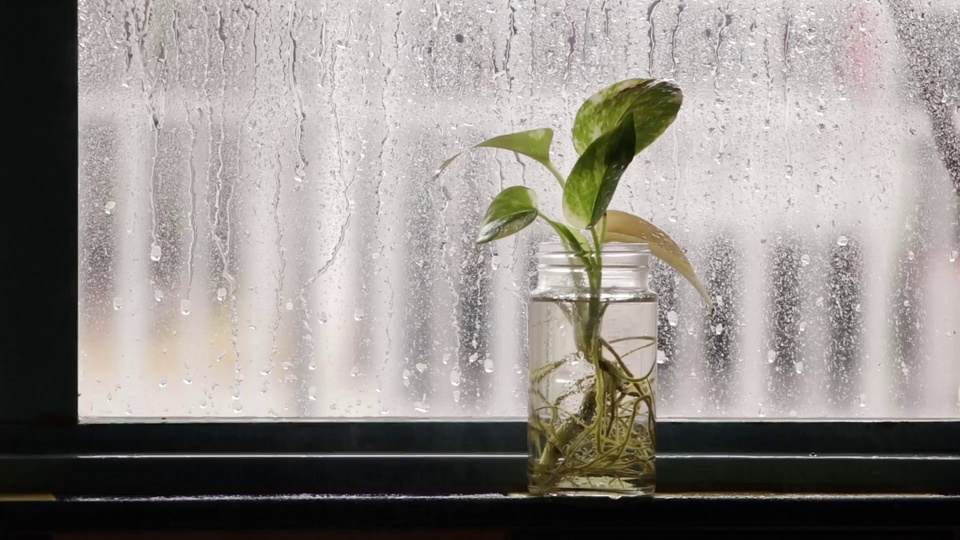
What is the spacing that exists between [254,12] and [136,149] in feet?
0.59

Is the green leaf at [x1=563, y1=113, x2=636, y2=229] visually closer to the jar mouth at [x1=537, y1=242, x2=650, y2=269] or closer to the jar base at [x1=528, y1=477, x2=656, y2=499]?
the jar mouth at [x1=537, y1=242, x2=650, y2=269]

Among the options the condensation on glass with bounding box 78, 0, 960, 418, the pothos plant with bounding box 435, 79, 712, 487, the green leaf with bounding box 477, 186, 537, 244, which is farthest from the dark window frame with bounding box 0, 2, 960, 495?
the green leaf with bounding box 477, 186, 537, 244

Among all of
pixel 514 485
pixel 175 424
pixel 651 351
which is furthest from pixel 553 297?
pixel 175 424

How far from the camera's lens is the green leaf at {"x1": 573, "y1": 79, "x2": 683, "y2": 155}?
67 cm

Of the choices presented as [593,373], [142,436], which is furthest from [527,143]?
[142,436]

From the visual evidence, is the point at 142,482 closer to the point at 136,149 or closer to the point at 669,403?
the point at 136,149

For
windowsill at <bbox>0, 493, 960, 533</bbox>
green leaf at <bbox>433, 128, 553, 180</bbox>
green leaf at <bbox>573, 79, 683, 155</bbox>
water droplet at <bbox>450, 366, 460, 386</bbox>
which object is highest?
green leaf at <bbox>573, 79, 683, 155</bbox>

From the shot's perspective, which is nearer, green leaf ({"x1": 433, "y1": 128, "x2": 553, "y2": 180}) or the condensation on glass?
green leaf ({"x1": 433, "y1": 128, "x2": 553, "y2": 180})

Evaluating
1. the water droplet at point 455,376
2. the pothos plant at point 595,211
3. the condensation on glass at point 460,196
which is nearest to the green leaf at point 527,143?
the pothos plant at point 595,211

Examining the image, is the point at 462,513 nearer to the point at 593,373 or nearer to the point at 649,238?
the point at 593,373

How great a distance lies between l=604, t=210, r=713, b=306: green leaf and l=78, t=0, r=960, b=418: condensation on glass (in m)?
0.11

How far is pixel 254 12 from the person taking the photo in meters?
0.84

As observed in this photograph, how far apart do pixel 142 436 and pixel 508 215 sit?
42 centimetres

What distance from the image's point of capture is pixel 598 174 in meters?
0.65
